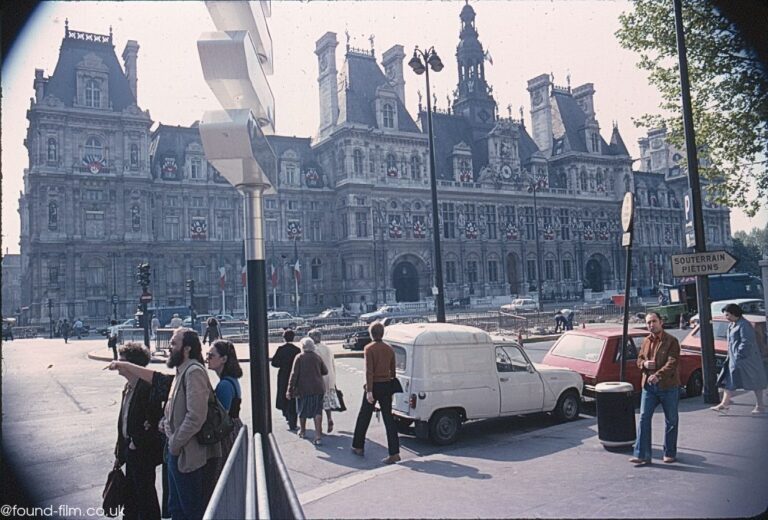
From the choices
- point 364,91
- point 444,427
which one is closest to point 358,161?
point 364,91

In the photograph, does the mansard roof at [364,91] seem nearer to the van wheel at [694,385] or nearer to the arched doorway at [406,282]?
the arched doorway at [406,282]

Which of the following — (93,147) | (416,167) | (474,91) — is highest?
(474,91)

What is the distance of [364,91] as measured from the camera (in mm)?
54156

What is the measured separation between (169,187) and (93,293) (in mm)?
10444

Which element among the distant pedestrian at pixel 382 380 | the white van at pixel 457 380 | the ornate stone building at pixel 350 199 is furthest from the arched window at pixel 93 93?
the distant pedestrian at pixel 382 380

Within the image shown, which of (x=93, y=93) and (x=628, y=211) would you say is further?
(x=93, y=93)

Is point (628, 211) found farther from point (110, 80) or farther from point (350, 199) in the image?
point (350, 199)

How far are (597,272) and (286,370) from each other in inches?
2467

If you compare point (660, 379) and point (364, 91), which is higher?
point (364, 91)

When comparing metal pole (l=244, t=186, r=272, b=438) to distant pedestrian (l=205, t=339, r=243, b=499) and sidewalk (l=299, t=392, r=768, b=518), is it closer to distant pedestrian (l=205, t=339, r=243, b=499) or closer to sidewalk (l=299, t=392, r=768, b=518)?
distant pedestrian (l=205, t=339, r=243, b=499)

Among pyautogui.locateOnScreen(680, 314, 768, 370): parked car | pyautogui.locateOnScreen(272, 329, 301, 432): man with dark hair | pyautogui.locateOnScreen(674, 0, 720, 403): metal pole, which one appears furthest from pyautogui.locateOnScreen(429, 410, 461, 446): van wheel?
pyautogui.locateOnScreen(680, 314, 768, 370): parked car

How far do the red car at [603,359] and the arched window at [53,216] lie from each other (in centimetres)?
4073

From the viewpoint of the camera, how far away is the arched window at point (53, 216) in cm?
4159

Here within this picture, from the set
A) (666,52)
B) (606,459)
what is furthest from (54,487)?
(666,52)
